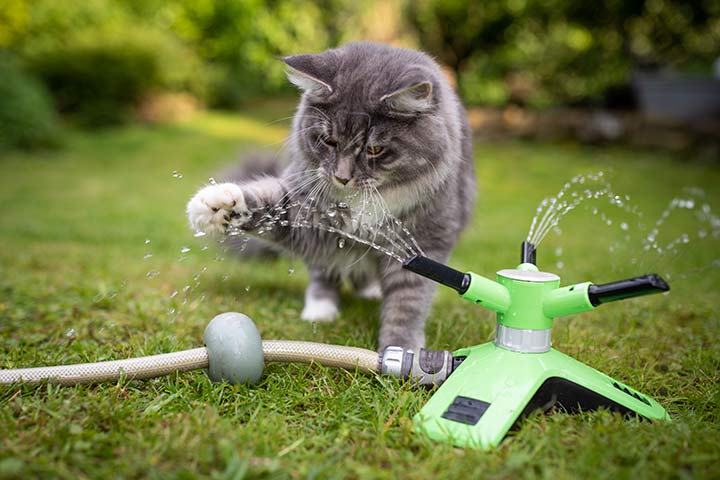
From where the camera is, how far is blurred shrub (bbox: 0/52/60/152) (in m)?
8.99

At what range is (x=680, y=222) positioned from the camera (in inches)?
219

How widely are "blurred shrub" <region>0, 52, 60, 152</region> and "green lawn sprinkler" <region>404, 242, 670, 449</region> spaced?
9.55 meters

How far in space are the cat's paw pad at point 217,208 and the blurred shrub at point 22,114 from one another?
28.9 feet

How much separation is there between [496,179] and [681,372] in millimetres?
6486

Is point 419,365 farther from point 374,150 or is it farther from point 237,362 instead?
point 374,150

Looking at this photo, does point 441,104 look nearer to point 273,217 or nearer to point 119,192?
point 273,217

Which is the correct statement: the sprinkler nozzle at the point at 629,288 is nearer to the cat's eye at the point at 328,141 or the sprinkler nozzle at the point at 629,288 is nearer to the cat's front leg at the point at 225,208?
the cat's eye at the point at 328,141

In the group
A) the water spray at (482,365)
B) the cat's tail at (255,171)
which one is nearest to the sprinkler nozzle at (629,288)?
the water spray at (482,365)

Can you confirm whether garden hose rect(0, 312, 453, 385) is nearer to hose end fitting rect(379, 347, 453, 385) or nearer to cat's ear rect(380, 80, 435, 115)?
hose end fitting rect(379, 347, 453, 385)

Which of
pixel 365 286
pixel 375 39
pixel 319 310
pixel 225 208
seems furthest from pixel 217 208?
pixel 375 39

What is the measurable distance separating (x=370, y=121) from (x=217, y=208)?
59 cm

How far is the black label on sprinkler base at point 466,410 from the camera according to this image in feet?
4.86

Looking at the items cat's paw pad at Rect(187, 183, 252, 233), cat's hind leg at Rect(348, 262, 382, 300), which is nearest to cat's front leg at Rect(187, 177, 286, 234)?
cat's paw pad at Rect(187, 183, 252, 233)

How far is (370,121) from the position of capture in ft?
6.31
